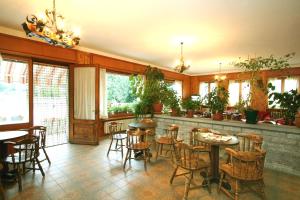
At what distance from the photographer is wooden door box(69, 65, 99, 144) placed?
4.87 metres

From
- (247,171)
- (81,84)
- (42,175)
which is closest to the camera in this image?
(247,171)

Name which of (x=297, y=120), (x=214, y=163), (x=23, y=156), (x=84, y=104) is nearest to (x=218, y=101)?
(x=297, y=120)

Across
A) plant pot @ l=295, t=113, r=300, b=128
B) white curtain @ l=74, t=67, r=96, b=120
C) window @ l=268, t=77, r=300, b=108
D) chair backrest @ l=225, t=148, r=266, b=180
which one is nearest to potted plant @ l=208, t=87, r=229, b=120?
plant pot @ l=295, t=113, r=300, b=128

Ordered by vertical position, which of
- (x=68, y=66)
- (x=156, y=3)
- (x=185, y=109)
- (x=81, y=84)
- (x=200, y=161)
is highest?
(x=156, y=3)

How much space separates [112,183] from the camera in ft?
9.13

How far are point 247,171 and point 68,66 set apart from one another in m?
5.20

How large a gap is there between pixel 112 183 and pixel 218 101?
9.59 feet

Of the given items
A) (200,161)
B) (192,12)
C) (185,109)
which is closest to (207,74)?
(185,109)

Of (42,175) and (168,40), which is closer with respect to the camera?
(42,175)

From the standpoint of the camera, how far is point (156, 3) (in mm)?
2711

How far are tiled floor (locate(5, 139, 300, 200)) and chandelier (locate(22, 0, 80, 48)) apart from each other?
88.3 inches

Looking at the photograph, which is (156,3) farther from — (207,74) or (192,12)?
(207,74)

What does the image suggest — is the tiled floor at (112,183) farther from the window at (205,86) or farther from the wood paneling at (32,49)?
the window at (205,86)

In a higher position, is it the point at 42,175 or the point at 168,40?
the point at 168,40
